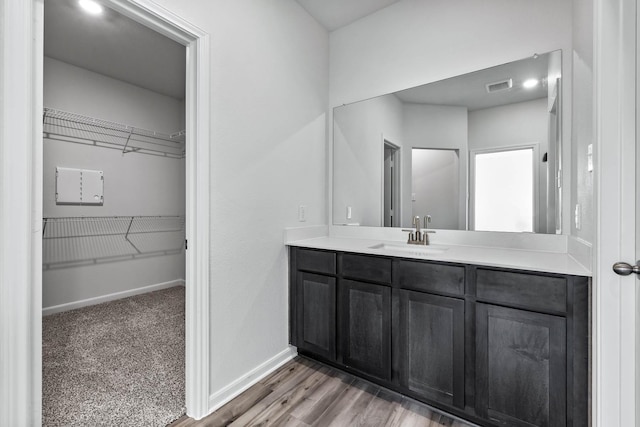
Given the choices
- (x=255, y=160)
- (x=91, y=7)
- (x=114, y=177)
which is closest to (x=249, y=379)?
(x=255, y=160)

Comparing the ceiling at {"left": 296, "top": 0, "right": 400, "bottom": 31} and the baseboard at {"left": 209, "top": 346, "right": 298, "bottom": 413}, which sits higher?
the ceiling at {"left": 296, "top": 0, "right": 400, "bottom": 31}

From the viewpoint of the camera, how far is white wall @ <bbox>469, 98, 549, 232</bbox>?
1.84m

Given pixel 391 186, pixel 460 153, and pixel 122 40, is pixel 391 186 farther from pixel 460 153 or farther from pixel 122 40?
pixel 122 40

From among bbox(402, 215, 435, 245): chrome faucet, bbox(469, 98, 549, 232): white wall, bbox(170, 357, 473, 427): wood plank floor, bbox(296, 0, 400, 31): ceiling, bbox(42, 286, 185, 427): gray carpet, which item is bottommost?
bbox(170, 357, 473, 427): wood plank floor

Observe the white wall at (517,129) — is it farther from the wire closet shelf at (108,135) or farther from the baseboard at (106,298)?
the baseboard at (106,298)

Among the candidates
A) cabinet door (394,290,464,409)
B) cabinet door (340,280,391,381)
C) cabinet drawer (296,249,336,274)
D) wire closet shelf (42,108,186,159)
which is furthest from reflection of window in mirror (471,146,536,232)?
wire closet shelf (42,108,186,159)

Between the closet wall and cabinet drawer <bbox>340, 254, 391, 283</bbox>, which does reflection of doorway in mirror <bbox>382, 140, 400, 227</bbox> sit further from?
the closet wall

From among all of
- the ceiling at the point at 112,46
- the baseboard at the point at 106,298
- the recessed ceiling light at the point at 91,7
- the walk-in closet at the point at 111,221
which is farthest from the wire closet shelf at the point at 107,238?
the recessed ceiling light at the point at 91,7

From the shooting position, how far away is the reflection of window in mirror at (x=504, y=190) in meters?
1.89

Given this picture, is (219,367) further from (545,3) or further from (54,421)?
(545,3)

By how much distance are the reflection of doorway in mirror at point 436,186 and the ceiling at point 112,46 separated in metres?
2.56

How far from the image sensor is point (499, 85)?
197cm

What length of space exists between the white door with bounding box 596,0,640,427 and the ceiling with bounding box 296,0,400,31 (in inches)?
64.1

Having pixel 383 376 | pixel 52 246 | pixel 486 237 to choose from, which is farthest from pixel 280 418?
pixel 52 246
